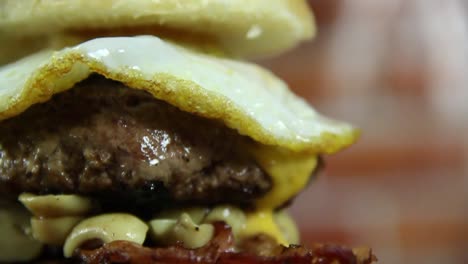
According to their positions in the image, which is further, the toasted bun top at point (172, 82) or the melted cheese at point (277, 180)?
the melted cheese at point (277, 180)

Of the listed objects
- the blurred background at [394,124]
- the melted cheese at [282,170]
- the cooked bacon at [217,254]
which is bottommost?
the cooked bacon at [217,254]

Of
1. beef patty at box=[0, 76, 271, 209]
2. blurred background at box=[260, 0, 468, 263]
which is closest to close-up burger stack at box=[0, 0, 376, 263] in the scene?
beef patty at box=[0, 76, 271, 209]

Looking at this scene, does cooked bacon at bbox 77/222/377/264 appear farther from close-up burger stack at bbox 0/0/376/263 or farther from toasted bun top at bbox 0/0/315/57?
toasted bun top at bbox 0/0/315/57

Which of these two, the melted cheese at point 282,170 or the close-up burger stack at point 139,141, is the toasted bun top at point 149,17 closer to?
the close-up burger stack at point 139,141

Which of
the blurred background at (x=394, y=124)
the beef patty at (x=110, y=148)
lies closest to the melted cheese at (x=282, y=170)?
the beef patty at (x=110, y=148)

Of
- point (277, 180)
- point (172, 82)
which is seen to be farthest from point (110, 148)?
point (277, 180)

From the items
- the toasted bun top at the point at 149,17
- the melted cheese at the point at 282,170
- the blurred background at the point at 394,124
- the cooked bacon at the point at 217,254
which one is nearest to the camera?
the cooked bacon at the point at 217,254

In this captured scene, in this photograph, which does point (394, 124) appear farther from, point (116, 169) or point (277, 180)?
point (116, 169)

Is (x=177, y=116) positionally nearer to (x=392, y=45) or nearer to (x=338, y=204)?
(x=338, y=204)
